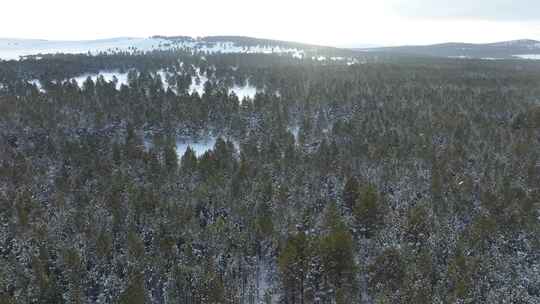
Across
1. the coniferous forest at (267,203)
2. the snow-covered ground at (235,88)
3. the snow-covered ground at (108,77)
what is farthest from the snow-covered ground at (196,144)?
the snow-covered ground at (108,77)

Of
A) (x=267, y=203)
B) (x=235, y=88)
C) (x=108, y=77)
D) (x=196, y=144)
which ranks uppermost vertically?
(x=108, y=77)

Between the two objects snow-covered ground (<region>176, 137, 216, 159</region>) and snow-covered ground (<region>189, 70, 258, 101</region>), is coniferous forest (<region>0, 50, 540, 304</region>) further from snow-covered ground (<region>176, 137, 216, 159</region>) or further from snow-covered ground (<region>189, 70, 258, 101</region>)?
snow-covered ground (<region>189, 70, 258, 101</region>)

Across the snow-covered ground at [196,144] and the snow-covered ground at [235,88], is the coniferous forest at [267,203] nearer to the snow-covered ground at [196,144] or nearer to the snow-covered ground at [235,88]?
the snow-covered ground at [196,144]

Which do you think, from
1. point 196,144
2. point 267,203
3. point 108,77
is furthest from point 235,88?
point 267,203

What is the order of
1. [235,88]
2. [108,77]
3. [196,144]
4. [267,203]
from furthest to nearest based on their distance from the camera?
[108,77] → [235,88] → [196,144] → [267,203]

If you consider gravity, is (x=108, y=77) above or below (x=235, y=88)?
above

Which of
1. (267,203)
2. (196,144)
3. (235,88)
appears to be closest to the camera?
(267,203)

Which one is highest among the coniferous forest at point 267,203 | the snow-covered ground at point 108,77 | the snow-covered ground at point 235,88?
the snow-covered ground at point 108,77

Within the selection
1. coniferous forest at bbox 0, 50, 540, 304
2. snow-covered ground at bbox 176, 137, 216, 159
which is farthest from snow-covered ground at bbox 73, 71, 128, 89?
snow-covered ground at bbox 176, 137, 216, 159

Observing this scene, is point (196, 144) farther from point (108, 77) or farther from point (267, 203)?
point (108, 77)
